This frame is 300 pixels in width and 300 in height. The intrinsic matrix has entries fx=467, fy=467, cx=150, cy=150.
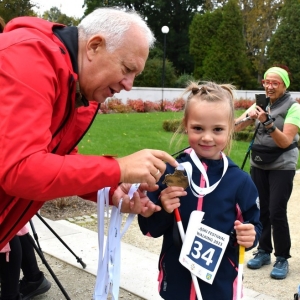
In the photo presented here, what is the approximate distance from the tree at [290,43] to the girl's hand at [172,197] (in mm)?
32829

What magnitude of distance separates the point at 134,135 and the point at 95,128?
1.70 metres

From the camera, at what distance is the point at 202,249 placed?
2248 mm

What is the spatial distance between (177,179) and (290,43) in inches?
1338

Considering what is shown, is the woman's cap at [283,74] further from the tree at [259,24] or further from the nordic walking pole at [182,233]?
the tree at [259,24]

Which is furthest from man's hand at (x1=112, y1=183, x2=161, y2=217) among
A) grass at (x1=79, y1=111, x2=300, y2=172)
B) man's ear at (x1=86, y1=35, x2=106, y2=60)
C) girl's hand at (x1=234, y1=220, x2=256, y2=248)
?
grass at (x1=79, y1=111, x2=300, y2=172)

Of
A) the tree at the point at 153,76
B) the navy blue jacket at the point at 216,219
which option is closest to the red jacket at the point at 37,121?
the navy blue jacket at the point at 216,219

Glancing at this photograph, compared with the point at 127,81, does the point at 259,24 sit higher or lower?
higher

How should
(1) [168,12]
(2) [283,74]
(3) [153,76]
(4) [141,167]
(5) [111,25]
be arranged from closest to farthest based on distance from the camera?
(4) [141,167] < (5) [111,25] < (2) [283,74] < (3) [153,76] < (1) [168,12]

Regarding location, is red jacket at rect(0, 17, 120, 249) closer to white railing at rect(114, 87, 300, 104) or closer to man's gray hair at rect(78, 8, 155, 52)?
man's gray hair at rect(78, 8, 155, 52)

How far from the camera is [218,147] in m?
2.31

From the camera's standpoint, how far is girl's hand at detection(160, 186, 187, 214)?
2.12m

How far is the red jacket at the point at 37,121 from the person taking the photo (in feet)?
5.03

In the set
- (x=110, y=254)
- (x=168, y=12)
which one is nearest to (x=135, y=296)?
(x=110, y=254)

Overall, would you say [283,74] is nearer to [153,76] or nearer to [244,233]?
[244,233]
